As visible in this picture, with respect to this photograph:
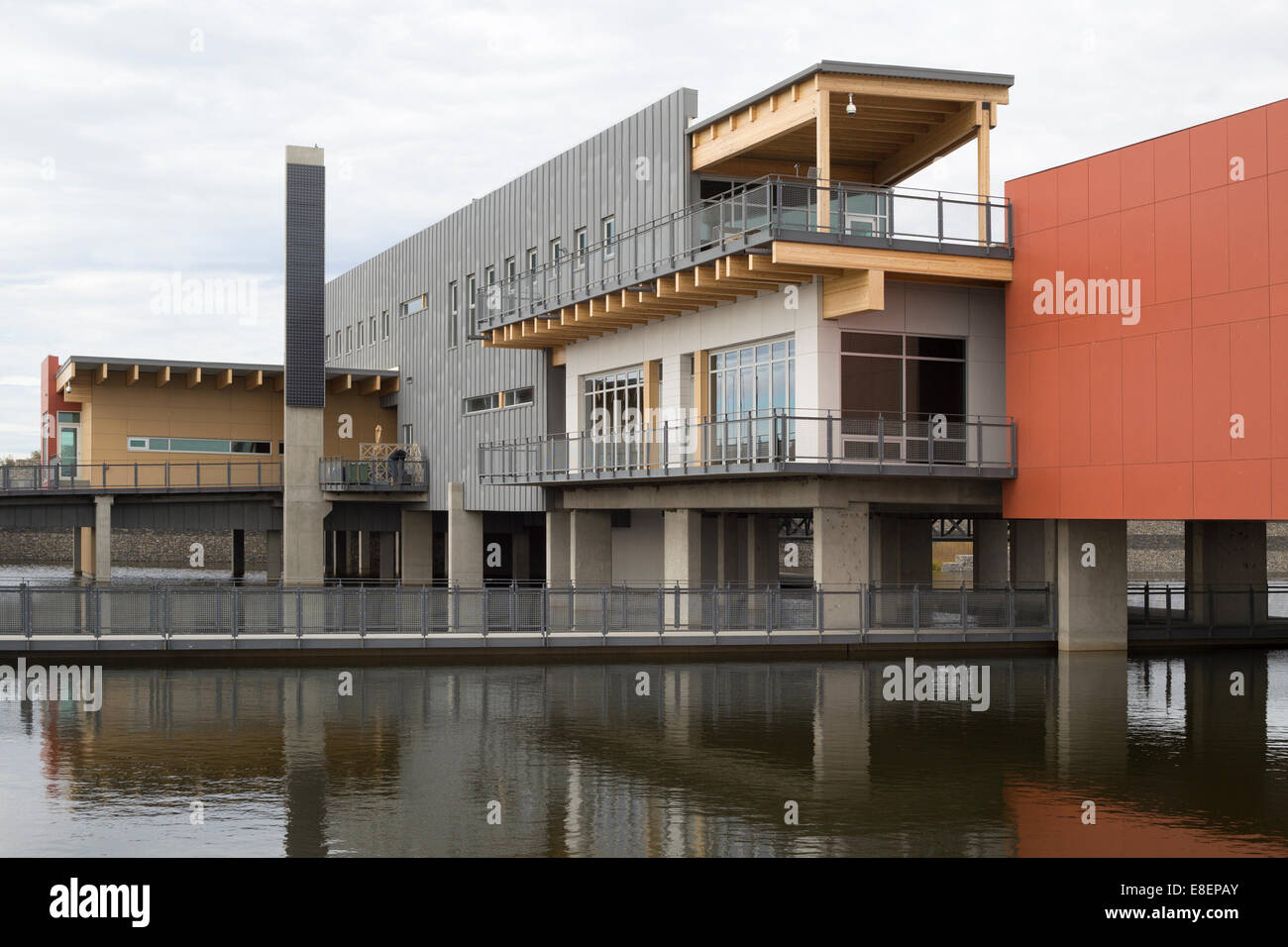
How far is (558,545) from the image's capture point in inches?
1647

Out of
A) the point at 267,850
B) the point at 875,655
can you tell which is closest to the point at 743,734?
the point at 267,850

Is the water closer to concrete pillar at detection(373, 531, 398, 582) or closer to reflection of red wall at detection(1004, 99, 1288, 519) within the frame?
reflection of red wall at detection(1004, 99, 1288, 519)

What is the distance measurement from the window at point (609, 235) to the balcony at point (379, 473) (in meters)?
15.6

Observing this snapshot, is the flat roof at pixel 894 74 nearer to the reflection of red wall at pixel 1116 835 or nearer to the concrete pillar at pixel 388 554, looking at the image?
the reflection of red wall at pixel 1116 835

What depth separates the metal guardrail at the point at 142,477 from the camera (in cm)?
4753

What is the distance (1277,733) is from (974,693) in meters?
5.32

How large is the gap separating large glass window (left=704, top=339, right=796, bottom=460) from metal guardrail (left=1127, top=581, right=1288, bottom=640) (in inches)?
387

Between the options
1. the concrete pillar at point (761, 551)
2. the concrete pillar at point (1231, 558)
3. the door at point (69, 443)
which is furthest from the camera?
the door at point (69, 443)

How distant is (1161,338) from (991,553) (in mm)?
15511

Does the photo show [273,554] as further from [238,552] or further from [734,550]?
[734,550]

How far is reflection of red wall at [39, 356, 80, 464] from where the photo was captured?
58.1m

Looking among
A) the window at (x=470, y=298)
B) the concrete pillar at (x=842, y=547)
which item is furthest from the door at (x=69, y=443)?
the concrete pillar at (x=842, y=547)
